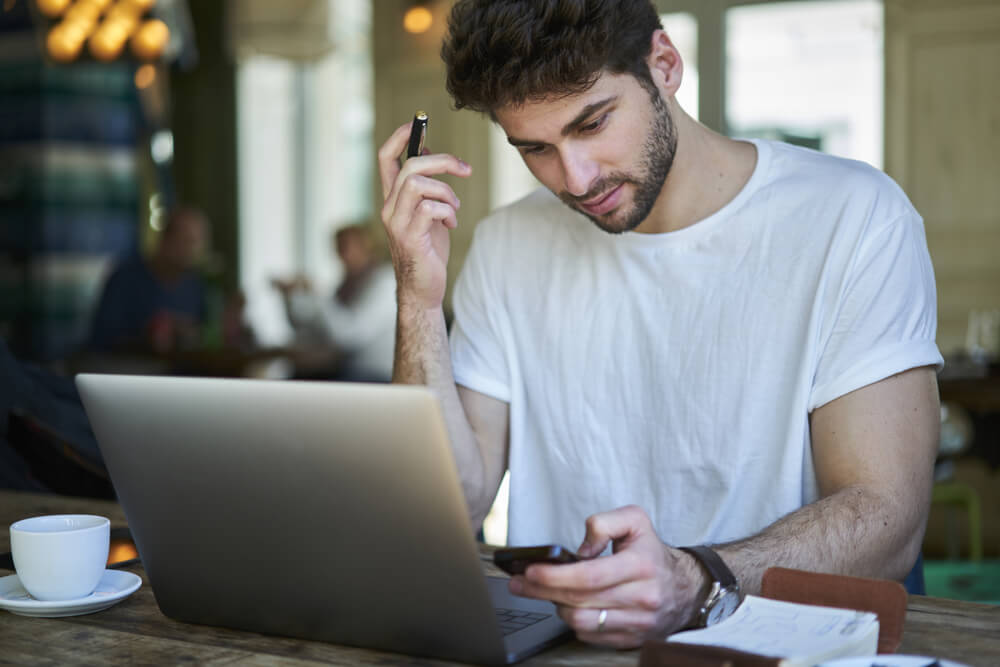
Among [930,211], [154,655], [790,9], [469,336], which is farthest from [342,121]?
[154,655]

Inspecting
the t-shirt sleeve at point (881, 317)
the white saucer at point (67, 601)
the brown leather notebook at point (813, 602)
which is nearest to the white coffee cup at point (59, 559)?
the white saucer at point (67, 601)

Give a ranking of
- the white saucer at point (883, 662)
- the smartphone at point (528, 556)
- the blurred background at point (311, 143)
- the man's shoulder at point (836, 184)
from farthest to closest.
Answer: the blurred background at point (311, 143), the man's shoulder at point (836, 184), the smartphone at point (528, 556), the white saucer at point (883, 662)

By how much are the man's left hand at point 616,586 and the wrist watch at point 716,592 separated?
0.04 metres

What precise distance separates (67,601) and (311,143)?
20.5ft

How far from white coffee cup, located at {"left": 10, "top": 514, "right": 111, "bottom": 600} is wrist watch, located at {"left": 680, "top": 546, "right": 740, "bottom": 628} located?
1.67 ft

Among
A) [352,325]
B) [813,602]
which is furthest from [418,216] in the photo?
[352,325]

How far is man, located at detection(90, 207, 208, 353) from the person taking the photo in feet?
15.9

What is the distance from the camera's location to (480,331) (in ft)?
5.32

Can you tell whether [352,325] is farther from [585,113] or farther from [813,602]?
[813,602]

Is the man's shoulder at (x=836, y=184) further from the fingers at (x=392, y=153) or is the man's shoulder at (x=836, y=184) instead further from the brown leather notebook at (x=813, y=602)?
the brown leather notebook at (x=813, y=602)

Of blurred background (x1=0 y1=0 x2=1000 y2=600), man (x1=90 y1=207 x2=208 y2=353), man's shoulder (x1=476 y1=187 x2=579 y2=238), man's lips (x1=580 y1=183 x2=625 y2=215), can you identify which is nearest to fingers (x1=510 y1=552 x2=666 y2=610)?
man's lips (x1=580 y1=183 x2=625 y2=215)

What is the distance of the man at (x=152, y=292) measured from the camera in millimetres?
4832

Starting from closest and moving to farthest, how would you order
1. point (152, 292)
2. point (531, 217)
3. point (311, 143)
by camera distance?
point (531, 217), point (152, 292), point (311, 143)

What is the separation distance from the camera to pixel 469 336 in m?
1.63
